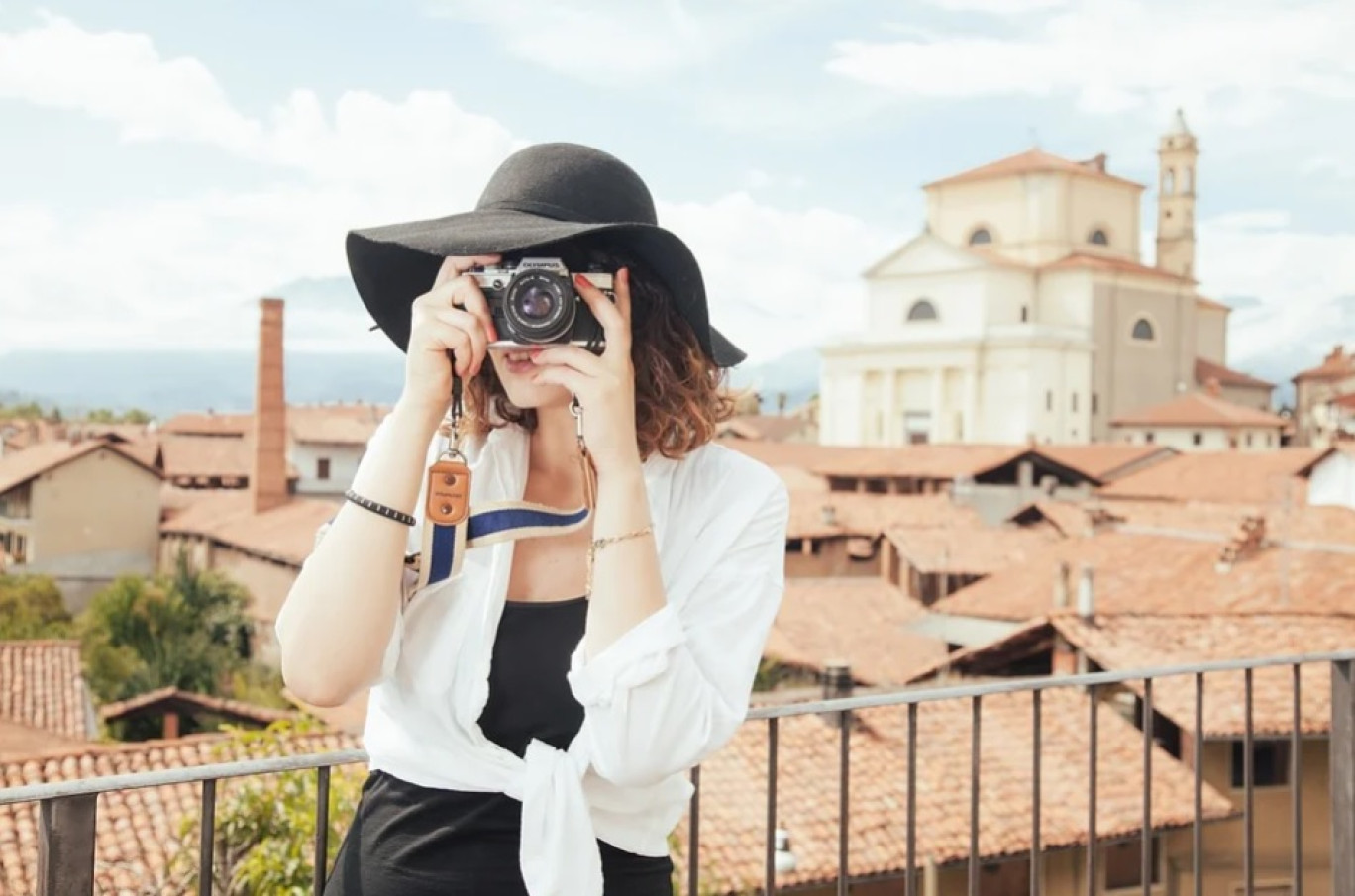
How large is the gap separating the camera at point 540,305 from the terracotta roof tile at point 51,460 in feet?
119

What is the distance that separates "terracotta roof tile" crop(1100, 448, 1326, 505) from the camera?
2828cm

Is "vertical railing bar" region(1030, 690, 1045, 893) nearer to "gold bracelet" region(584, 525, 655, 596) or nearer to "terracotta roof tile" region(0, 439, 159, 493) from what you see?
"gold bracelet" region(584, 525, 655, 596)

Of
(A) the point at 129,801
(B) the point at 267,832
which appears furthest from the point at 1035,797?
(A) the point at 129,801

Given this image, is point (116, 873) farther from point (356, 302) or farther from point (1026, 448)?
point (1026, 448)

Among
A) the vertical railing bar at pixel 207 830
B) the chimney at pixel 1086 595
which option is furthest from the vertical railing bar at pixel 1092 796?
the chimney at pixel 1086 595

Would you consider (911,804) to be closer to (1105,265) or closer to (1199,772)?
(1199,772)

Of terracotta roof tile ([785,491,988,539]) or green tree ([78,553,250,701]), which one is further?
terracotta roof tile ([785,491,988,539])

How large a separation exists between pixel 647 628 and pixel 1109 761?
1265cm

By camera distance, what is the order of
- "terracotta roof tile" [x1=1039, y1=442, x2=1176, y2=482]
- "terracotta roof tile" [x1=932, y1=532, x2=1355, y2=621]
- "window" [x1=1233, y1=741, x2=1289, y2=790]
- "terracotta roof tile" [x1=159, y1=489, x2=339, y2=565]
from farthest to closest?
"terracotta roof tile" [x1=1039, y1=442, x2=1176, y2=482]
"terracotta roof tile" [x1=159, y1=489, x2=339, y2=565]
"terracotta roof tile" [x1=932, y1=532, x2=1355, y2=621]
"window" [x1=1233, y1=741, x2=1289, y2=790]

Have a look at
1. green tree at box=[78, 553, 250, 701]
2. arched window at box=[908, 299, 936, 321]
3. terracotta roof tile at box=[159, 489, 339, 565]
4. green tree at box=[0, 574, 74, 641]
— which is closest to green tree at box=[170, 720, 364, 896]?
green tree at box=[78, 553, 250, 701]

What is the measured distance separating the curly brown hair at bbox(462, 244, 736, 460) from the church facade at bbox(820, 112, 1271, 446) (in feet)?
147

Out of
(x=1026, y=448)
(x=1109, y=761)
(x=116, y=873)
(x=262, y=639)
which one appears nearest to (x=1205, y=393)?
(x=1026, y=448)

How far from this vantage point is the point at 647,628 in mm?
1364

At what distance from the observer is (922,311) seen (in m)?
46.9
